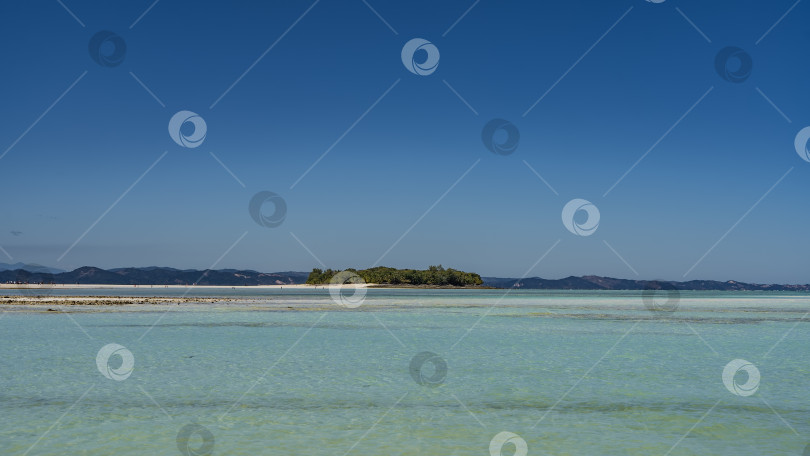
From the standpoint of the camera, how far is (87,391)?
19.5m

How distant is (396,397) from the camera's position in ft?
62.3

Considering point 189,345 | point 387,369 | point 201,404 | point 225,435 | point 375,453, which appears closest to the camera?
point 375,453

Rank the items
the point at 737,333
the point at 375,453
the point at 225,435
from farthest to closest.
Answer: the point at 737,333, the point at 225,435, the point at 375,453

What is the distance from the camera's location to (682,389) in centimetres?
2047

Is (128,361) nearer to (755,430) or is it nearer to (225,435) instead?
(225,435)

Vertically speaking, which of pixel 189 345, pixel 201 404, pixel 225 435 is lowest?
pixel 225 435

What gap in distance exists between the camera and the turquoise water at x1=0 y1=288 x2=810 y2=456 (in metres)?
14.0

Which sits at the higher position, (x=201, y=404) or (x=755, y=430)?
(x=201, y=404)

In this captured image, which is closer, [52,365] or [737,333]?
[52,365]

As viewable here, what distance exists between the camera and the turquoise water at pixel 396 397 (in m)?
14.0

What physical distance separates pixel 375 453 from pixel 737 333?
3574cm

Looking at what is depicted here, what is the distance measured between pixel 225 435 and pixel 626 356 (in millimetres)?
19722

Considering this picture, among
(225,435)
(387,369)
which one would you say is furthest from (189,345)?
(225,435)

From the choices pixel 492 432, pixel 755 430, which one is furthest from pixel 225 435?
pixel 755 430
